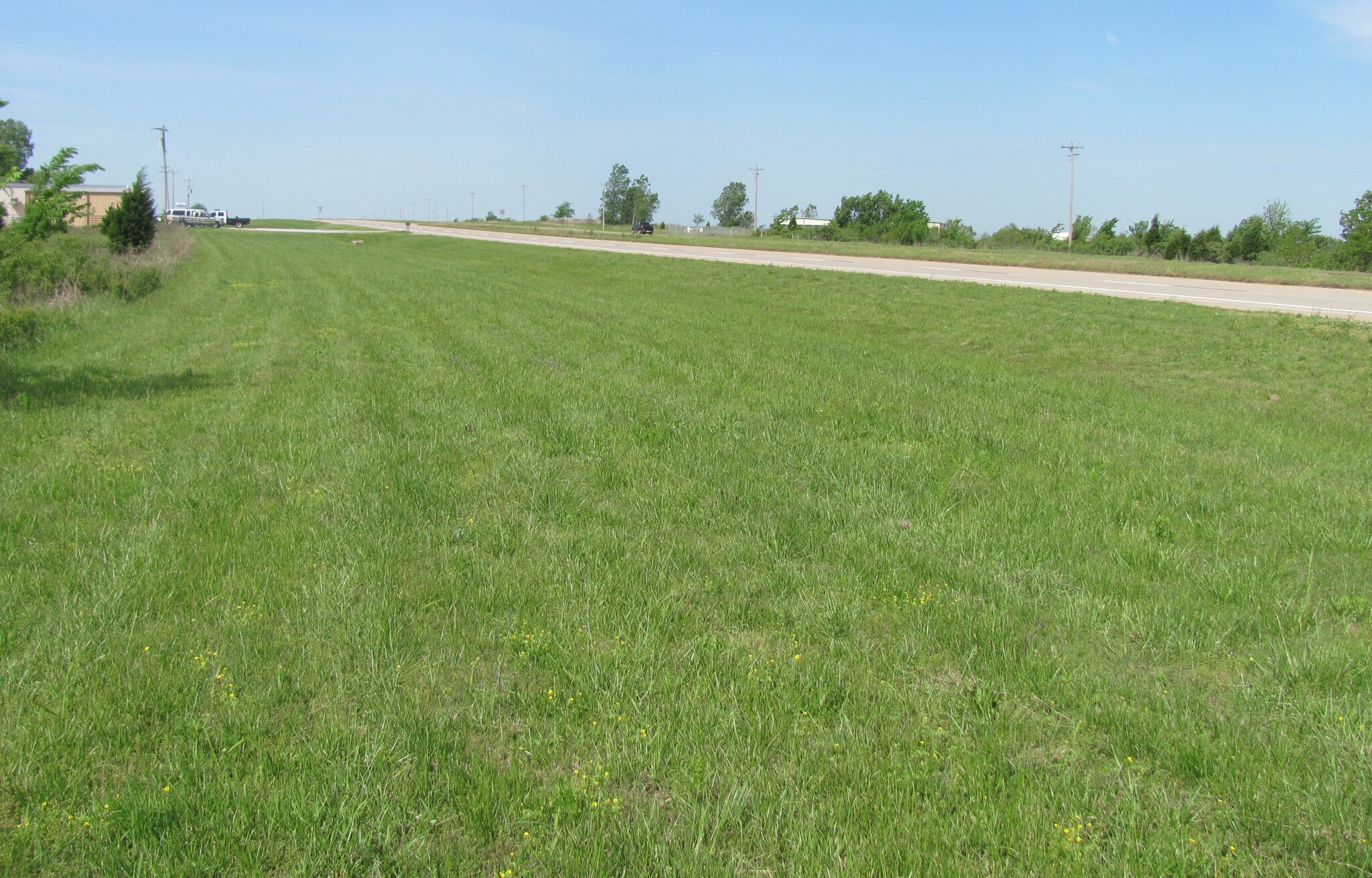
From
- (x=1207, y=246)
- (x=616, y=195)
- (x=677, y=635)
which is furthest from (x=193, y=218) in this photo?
(x=677, y=635)

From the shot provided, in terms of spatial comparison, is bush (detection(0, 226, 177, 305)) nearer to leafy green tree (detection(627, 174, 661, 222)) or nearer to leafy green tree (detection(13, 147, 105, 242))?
leafy green tree (detection(13, 147, 105, 242))

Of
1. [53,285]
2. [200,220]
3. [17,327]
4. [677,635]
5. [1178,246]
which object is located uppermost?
[200,220]

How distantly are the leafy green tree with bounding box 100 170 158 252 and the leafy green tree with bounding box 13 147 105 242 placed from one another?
28.9 m

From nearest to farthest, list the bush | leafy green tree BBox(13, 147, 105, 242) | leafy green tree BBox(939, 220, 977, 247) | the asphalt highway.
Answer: leafy green tree BBox(13, 147, 105, 242) < the bush < the asphalt highway < leafy green tree BBox(939, 220, 977, 247)

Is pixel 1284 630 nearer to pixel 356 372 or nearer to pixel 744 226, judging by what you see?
pixel 356 372

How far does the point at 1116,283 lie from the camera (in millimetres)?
26500

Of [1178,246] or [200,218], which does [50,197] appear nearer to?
[1178,246]

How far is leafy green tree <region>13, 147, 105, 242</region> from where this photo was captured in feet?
32.6

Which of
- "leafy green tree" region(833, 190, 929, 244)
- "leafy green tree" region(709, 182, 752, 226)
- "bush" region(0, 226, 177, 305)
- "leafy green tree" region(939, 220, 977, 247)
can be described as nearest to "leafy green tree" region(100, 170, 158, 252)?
"bush" region(0, 226, 177, 305)

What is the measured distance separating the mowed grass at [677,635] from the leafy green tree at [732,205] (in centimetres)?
14126

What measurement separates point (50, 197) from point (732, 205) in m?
143

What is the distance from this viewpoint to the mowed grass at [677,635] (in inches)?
116

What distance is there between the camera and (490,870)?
281 cm

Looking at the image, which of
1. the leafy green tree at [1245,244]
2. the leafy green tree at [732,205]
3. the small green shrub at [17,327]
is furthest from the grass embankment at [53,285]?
the leafy green tree at [732,205]
